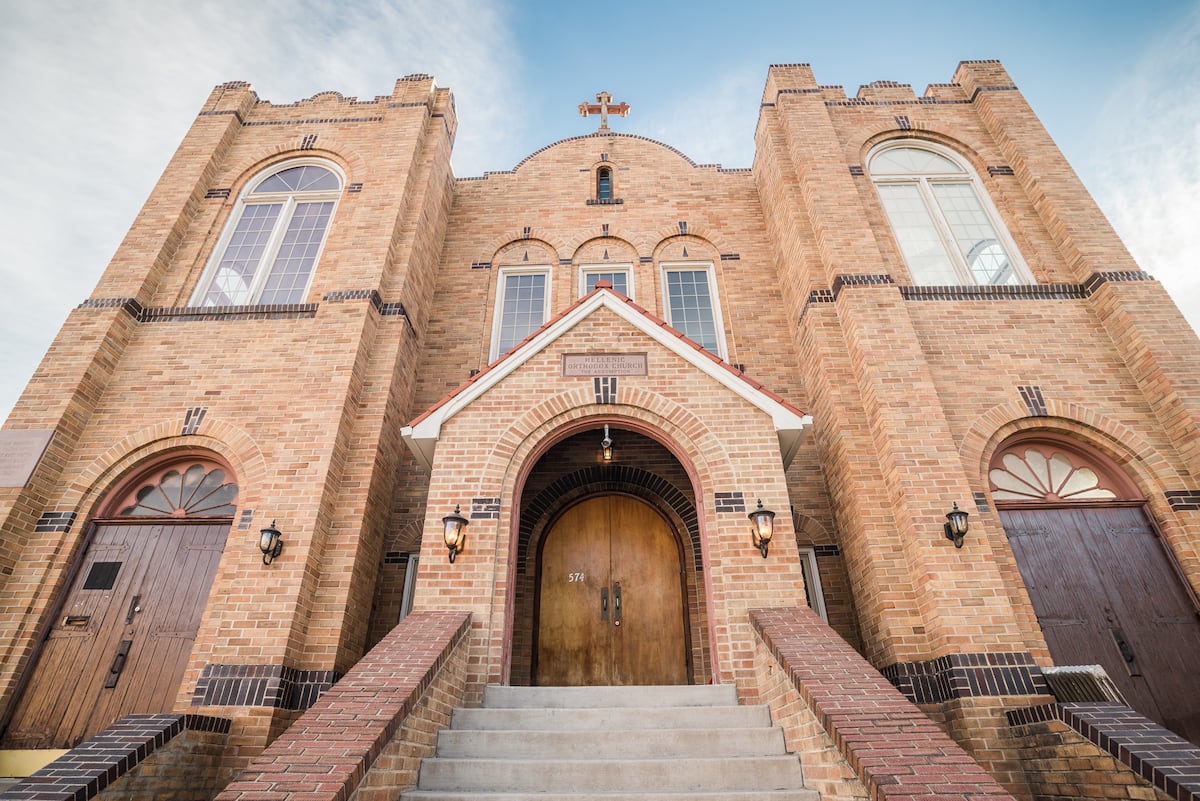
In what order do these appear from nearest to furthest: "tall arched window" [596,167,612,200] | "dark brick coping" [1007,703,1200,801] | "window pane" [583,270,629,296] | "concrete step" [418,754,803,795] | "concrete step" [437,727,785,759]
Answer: "dark brick coping" [1007,703,1200,801] → "concrete step" [418,754,803,795] → "concrete step" [437,727,785,759] → "window pane" [583,270,629,296] → "tall arched window" [596,167,612,200]

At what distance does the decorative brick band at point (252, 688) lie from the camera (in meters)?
6.13

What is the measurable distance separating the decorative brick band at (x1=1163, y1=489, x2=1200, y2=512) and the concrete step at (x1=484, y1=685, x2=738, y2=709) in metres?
6.35

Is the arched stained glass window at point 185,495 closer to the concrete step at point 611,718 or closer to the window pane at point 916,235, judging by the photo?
the concrete step at point 611,718

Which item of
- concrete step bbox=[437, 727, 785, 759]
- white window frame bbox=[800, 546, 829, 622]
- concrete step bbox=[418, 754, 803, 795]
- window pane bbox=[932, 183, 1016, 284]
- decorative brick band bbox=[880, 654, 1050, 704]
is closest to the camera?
concrete step bbox=[418, 754, 803, 795]

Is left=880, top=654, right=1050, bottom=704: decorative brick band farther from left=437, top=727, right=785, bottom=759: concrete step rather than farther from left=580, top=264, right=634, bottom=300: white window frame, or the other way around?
left=580, top=264, right=634, bottom=300: white window frame

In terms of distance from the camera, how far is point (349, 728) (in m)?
4.11

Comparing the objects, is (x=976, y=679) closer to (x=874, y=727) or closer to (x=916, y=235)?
(x=874, y=727)

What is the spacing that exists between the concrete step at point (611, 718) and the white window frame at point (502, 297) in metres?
6.40

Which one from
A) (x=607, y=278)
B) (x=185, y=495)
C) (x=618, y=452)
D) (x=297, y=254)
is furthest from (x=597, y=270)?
(x=185, y=495)

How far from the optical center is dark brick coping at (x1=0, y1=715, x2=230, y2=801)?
170 inches

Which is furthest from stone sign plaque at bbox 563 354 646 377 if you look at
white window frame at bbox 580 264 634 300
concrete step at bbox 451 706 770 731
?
white window frame at bbox 580 264 634 300

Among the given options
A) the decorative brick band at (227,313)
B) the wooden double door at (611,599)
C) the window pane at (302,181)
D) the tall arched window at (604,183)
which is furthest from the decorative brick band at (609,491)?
the window pane at (302,181)

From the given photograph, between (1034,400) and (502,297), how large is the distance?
8.86 metres

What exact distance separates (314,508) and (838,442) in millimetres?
6964
